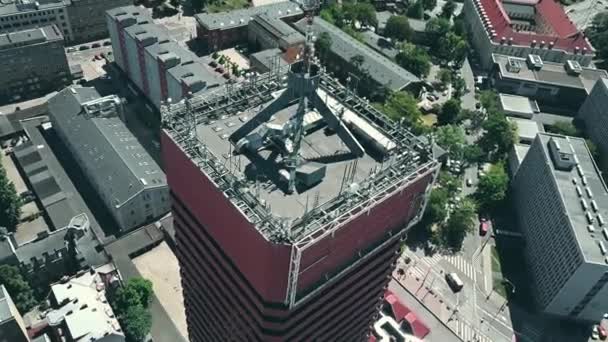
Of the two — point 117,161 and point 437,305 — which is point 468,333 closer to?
point 437,305

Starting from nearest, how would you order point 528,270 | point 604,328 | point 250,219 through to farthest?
point 250,219 < point 604,328 < point 528,270

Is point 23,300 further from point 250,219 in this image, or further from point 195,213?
point 250,219

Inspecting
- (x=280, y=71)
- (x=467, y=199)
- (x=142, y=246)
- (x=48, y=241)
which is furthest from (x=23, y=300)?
(x=467, y=199)

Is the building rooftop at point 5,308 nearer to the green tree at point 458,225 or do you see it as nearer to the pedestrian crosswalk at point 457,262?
the pedestrian crosswalk at point 457,262

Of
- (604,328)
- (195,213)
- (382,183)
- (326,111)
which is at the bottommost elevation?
(604,328)

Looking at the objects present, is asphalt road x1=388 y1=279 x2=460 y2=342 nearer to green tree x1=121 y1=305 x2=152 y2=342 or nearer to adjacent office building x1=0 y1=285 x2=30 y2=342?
green tree x1=121 y1=305 x2=152 y2=342

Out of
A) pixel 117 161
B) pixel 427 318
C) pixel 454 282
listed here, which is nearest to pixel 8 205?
pixel 117 161

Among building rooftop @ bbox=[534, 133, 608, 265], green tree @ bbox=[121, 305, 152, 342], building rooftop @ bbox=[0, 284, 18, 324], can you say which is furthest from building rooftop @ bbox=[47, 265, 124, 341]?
building rooftop @ bbox=[534, 133, 608, 265]
